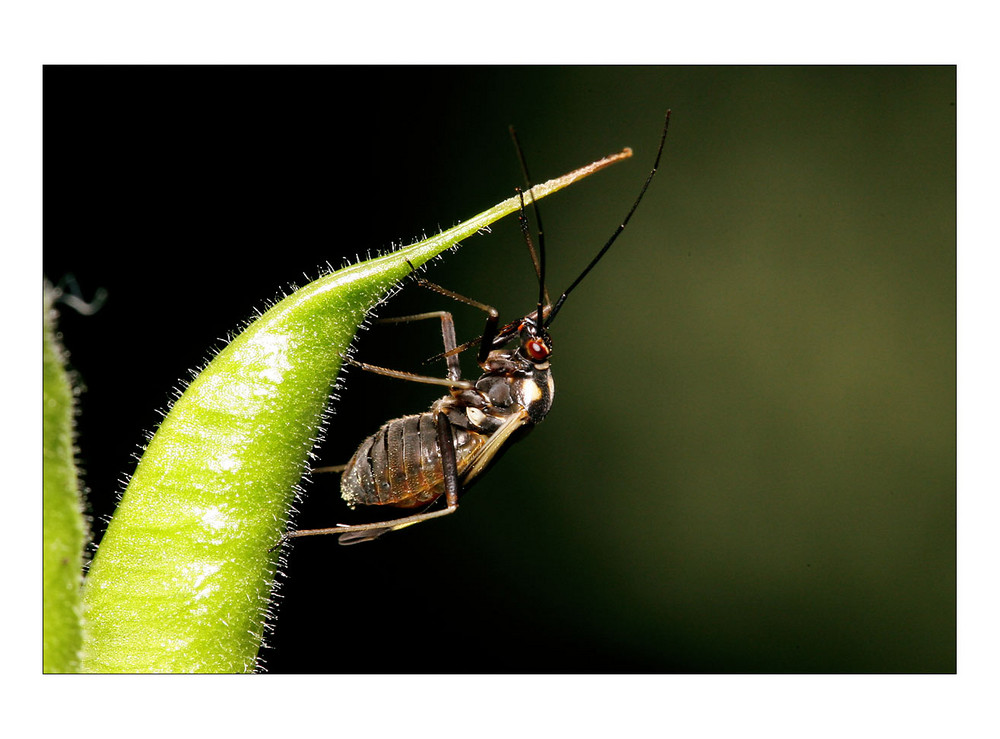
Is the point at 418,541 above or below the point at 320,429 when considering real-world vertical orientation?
below

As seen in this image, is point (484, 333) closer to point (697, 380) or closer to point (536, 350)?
point (536, 350)

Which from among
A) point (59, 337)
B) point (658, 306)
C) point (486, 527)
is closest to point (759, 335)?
point (658, 306)

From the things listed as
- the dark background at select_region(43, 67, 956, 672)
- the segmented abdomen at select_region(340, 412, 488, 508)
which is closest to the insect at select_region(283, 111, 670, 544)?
the segmented abdomen at select_region(340, 412, 488, 508)

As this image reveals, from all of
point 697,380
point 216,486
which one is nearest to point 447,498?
point 216,486

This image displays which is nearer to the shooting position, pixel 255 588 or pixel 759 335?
pixel 255 588

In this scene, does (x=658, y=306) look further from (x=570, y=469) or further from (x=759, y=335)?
(x=570, y=469)

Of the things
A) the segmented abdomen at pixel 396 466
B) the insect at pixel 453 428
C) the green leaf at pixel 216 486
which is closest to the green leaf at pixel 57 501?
the green leaf at pixel 216 486

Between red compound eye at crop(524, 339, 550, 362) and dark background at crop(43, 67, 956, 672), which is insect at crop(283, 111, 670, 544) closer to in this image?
red compound eye at crop(524, 339, 550, 362)
